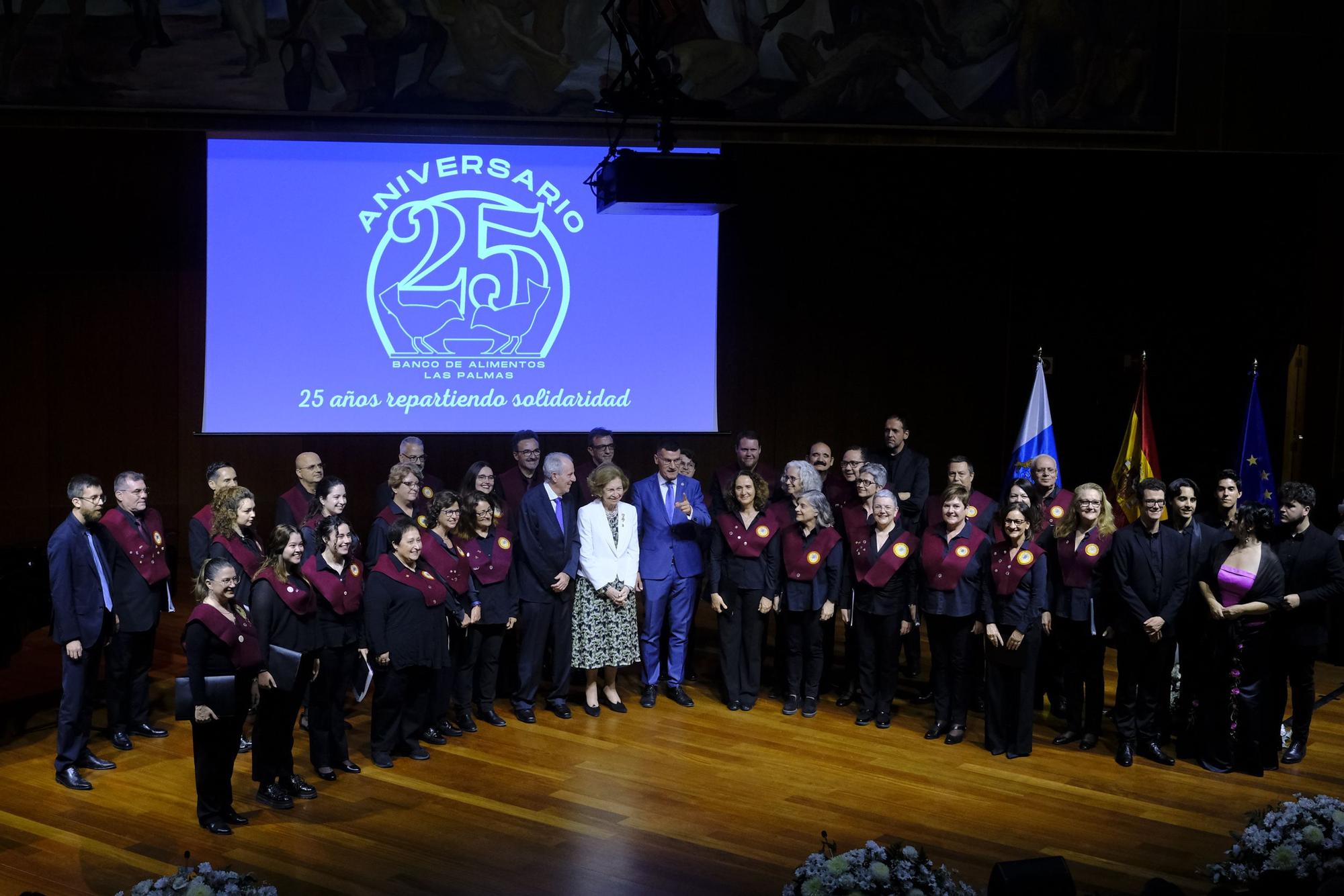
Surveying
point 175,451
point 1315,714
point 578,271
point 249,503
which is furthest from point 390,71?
point 1315,714

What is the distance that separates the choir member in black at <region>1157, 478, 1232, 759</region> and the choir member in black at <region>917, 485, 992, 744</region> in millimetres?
973

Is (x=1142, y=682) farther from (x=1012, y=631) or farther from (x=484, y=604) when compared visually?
(x=484, y=604)

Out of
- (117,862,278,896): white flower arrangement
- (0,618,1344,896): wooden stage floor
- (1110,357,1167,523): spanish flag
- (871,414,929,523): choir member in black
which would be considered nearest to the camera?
(117,862,278,896): white flower arrangement

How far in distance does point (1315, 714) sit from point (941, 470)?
13.5 ft

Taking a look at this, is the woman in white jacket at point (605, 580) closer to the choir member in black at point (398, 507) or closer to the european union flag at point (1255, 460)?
the choir member in black at point (398, 507)

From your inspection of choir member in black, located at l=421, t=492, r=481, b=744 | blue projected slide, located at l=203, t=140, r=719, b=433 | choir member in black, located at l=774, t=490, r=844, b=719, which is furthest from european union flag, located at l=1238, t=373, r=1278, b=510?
choir member in black, located at l=421, t=492, r=481, b=744

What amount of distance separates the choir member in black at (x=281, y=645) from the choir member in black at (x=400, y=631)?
369 millimetres

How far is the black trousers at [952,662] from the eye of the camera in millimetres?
6777

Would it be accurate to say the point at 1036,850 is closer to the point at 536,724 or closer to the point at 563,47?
the point at 536,724

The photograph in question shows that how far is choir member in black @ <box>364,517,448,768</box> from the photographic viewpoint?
604cm

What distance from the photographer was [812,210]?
35.5 ft

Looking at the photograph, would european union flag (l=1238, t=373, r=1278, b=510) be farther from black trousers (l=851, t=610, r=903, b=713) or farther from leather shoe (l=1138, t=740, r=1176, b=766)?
black trousers (l=851, t=610, r=903, b=713)

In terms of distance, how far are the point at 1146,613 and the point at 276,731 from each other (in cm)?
414

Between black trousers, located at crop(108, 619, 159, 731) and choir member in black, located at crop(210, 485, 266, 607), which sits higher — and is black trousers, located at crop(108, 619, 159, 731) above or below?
below
